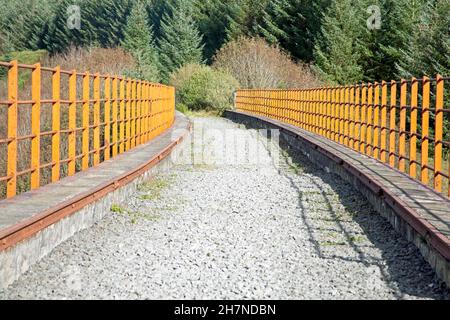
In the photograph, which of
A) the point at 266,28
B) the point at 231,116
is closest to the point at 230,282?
the point at 231,116

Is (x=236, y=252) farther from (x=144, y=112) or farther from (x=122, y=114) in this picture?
(x=144, y=112)

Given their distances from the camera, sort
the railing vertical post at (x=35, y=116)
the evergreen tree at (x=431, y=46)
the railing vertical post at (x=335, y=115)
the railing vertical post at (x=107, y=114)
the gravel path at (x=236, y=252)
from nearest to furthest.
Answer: the gravel path at (x=236, y=252), the railing vertical post at (x=35, y=116), the railing vertical post at (x=107, y=114), the railing vertical post at (x=335, y=115), the evergreen tree at (x=431, y=46)

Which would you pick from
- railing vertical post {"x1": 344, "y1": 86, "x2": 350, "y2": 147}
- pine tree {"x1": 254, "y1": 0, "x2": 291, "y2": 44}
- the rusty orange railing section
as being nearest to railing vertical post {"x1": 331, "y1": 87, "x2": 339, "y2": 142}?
the rusty orange railing section

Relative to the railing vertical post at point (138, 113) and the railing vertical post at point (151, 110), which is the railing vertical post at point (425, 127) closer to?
the railing vertical post at point (138, 113)

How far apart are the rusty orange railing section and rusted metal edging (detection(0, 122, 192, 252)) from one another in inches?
155

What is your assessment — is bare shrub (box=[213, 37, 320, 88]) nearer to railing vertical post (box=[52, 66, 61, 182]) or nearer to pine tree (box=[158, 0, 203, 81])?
pine tree (box=[158, 0, 203, 81])

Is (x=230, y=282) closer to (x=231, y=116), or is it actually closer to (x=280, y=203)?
(x=280, y=203)

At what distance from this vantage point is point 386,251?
8.31 metres

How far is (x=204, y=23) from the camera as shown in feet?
315

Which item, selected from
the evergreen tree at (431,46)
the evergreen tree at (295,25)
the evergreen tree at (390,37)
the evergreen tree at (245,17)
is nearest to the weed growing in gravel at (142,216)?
the evergreen tree at (431,46)

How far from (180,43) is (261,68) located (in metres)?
43.6

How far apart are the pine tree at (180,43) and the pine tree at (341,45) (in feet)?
92.0

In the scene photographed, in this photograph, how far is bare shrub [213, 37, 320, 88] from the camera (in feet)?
164

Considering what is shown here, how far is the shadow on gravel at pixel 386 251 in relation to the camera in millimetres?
6852
